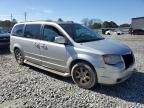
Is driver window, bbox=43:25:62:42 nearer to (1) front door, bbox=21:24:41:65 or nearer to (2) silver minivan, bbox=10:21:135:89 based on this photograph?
(2) silver minivan, bbox=10:21:135:89

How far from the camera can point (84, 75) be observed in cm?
523

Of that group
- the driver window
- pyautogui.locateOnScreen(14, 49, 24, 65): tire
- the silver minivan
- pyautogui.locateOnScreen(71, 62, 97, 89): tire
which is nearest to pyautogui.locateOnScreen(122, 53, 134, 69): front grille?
the silver minivan

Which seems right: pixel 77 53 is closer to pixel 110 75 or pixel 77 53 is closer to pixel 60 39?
pixel 60 39

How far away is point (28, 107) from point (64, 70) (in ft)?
5.81

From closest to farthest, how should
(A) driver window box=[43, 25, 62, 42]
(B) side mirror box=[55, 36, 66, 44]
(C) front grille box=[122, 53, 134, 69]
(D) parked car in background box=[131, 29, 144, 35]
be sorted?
(C) front grille box=[122, 53, 134, 69], (B) side mirror box=[55, 36, 66, 44], (A) driver window box=[43, 25, 62, 42], (D) parked car in background box=[131, 29, 144, 35]

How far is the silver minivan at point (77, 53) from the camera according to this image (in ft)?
15.9

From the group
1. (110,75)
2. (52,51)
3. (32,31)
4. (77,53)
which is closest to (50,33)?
(52,51)

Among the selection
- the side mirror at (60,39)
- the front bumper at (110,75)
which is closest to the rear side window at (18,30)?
the side mirror at (60,39)

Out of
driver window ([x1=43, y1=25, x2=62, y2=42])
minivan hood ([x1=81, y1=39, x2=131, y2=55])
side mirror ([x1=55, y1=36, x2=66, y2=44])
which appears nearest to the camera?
minivan hood ([x1=81, y1=39, x2=131, y2=55])

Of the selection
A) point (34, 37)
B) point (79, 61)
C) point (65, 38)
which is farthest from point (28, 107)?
point (34, 37)

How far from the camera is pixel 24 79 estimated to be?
6.15m

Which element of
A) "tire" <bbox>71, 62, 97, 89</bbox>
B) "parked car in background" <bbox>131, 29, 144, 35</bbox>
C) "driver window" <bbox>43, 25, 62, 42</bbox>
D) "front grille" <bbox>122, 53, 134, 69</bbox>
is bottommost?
"tire" <bbox>71, 62, 97, 89</bbox>

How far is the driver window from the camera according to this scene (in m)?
5.94

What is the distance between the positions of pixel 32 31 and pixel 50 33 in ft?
3.43
